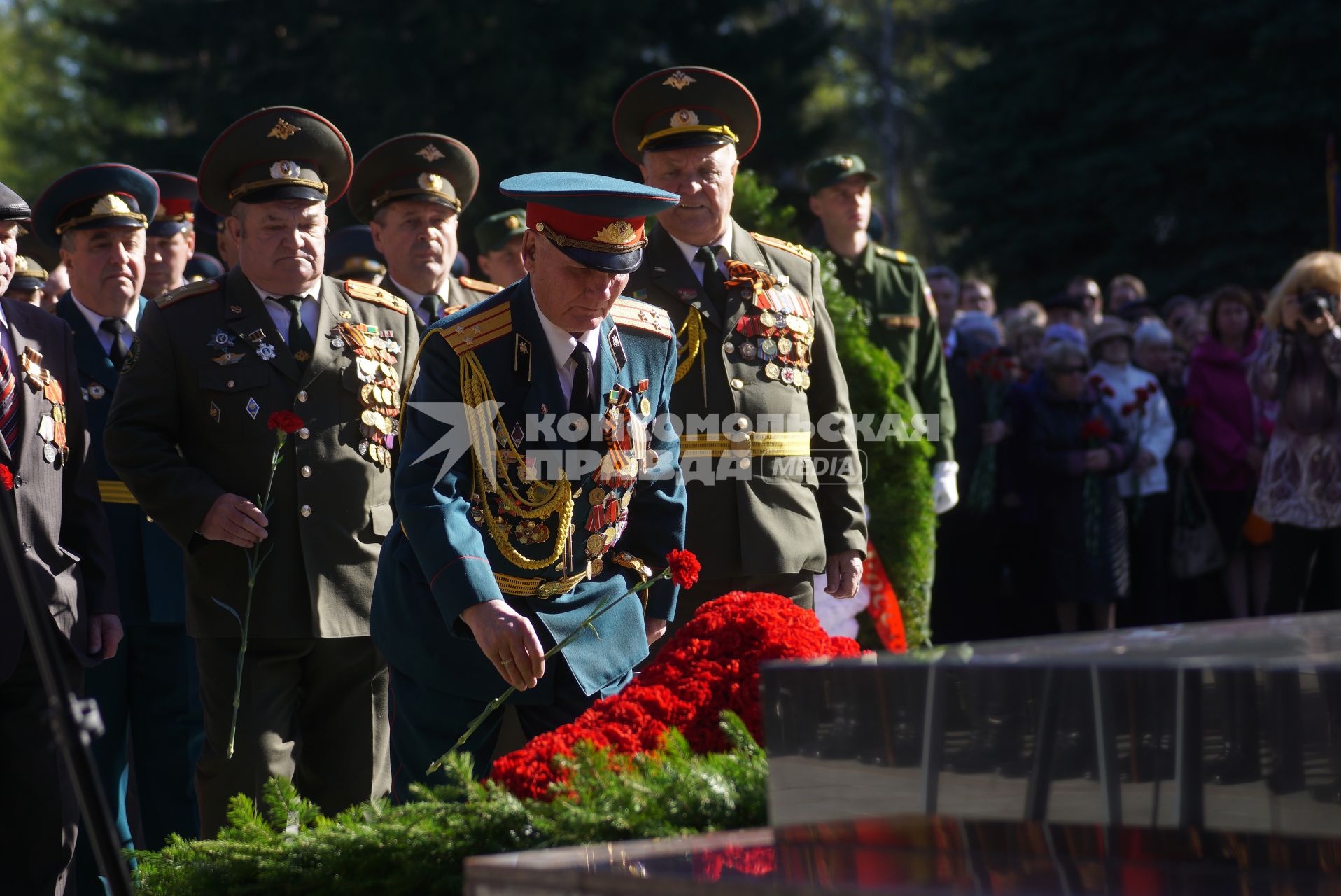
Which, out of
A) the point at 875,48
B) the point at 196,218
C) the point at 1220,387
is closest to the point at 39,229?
the point at 196,218

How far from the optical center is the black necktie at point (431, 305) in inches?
252

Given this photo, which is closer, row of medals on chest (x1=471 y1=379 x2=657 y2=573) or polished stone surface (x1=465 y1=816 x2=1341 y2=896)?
polished stone surface (x1=465 y1=816 x2=1341 y2=896)

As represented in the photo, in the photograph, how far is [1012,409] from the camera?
10.1 m

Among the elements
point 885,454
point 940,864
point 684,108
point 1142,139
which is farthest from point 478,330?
point 1142,139

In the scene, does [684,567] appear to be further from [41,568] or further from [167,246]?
[167,246]

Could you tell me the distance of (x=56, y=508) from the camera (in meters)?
4.51

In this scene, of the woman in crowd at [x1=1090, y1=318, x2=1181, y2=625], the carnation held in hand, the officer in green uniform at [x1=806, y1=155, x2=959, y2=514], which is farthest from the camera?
the woman in crowd at [x1=1090, y1=318, x2=1181, y2=625]

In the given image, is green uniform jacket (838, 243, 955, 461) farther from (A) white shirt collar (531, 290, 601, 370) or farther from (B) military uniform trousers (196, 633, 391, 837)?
(A) white shirt collar (531, 290, 601, 370)

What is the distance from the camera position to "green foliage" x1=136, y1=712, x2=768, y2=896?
2727 millimetres

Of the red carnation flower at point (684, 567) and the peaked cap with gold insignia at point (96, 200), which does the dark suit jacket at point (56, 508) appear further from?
the red carnation flower at point (684, 567)

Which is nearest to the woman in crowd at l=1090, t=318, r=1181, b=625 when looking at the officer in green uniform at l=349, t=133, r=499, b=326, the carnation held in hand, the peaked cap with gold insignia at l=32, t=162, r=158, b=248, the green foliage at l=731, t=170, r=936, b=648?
the green foliage at l=731, t=170, r=936, b=648

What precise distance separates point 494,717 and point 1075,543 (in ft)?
21.3

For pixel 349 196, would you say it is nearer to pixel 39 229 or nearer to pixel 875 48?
pixel 39 229

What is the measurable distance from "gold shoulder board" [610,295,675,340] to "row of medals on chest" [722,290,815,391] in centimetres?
76
